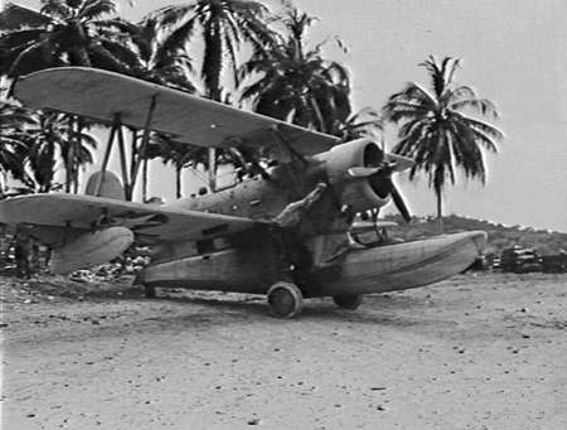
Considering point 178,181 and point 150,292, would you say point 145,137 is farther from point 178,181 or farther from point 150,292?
point 178,181

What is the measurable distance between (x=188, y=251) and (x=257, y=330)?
4.85 metres

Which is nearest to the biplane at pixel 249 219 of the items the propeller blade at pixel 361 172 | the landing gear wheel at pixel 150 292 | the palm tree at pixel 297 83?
the propeller blade at pixel 361 172

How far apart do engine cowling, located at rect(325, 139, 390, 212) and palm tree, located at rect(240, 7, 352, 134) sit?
715 inches

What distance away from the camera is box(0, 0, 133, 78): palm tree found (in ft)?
85.2

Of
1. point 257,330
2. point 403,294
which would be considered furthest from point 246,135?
point 403,294

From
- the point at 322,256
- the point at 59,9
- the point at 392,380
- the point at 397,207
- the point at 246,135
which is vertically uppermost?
the point at 59,9

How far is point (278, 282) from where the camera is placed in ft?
45.5

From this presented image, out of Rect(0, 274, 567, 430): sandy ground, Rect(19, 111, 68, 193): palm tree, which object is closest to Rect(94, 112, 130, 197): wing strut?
Rect(0, 274, 567, 430): sandy ground

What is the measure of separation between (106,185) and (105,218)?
4.58 m

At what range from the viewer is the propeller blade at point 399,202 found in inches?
547

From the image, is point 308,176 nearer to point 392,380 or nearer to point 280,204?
point 280,204

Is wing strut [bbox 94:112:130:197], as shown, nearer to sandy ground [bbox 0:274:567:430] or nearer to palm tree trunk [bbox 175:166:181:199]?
sandy ground [bbox 0:274:567:430]

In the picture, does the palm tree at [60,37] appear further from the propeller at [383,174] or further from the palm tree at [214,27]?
the propeller at [383,174]

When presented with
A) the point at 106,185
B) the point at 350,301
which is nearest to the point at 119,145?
the point at 106,185
